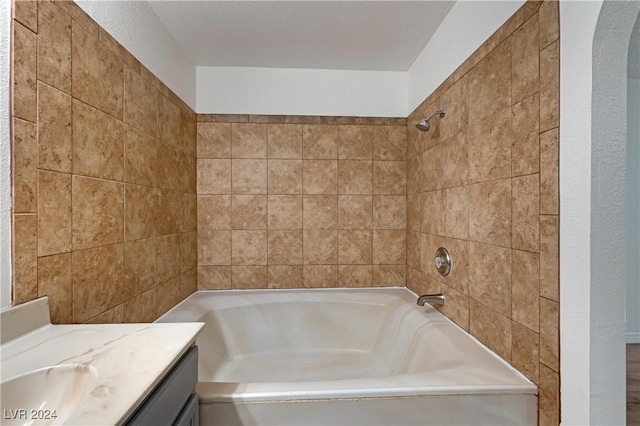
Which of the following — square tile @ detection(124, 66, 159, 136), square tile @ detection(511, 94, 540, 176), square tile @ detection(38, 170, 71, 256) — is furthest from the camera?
square tile @ detection(124, 66, 159, 136)

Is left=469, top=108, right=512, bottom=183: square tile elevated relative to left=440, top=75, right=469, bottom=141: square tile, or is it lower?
lower

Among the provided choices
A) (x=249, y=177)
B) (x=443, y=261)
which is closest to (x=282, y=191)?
(x=249, y=177)

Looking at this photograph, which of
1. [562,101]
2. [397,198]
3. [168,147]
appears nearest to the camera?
[562,101]

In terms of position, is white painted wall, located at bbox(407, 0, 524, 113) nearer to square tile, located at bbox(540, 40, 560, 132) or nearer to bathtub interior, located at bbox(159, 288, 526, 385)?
square tile, located at bbox(540, 40, 560, 132)

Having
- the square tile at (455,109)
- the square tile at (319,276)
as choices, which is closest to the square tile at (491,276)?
the square tile at (455,109)

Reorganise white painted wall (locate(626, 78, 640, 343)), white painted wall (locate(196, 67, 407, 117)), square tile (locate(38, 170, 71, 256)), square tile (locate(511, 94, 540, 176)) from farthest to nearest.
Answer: white painted wall (locate(626, 78, 640, 343))
white painted wall (locate(196, 67, 407, 117))
square tile (locate(511, 94, 540, 176))
square tile (locate(38, 170, 71, 256))

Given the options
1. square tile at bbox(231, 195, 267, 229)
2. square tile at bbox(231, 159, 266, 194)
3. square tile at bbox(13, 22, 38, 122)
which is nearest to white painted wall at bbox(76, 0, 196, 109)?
square tile at bbox(13, 22, 38, 122)

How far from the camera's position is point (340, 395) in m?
1.05

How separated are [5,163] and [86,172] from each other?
1.04 ft

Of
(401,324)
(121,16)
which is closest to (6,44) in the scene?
(121,16)

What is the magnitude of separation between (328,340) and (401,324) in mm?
527

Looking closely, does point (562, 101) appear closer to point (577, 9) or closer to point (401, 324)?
point (577, 9)

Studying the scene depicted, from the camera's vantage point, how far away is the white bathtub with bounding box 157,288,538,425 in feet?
3.42

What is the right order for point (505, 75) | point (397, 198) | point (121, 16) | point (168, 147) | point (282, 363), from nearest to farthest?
point (505, 75) → point (121, 16) → point (168, 147) → point (282, 363) → point (397, 198)
